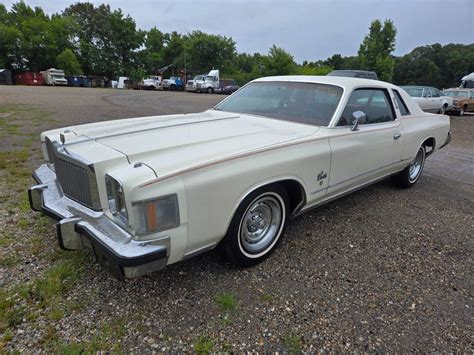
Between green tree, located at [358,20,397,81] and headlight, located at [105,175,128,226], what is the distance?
3914 centimetres

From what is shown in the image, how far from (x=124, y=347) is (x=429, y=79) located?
8166 centimetres

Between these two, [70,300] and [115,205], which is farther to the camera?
[70,300]

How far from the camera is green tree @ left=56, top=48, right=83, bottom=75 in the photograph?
162 ft

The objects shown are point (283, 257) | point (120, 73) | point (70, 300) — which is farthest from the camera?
point (120, 73)

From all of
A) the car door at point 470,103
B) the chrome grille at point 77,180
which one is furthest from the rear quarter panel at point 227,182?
the car door at point 470,103

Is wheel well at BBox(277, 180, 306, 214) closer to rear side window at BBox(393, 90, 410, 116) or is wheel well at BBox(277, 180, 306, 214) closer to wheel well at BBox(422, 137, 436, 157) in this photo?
rear side window at BBox(393, 90, 410, 116)

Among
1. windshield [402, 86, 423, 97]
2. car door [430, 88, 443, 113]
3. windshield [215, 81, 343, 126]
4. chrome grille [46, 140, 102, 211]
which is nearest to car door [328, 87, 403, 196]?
windshield [215, 81, 343, 126]

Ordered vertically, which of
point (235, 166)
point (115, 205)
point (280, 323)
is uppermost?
point (235, 166)

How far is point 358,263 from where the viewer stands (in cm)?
273

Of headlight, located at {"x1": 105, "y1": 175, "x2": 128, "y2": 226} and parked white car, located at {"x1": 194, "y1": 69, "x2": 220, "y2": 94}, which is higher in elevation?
parked white car, located at {"x1": 194, "y1": 69, "x2": 220, "y2": 94}

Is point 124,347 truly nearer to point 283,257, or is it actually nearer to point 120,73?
point 283,257

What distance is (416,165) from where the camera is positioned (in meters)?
4.72

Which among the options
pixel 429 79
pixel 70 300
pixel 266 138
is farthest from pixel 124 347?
pixel 429 79

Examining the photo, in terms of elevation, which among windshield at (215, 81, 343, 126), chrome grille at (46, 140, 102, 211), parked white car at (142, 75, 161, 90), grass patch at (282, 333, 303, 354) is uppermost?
parked white car at (142, 75, 161, 90)
